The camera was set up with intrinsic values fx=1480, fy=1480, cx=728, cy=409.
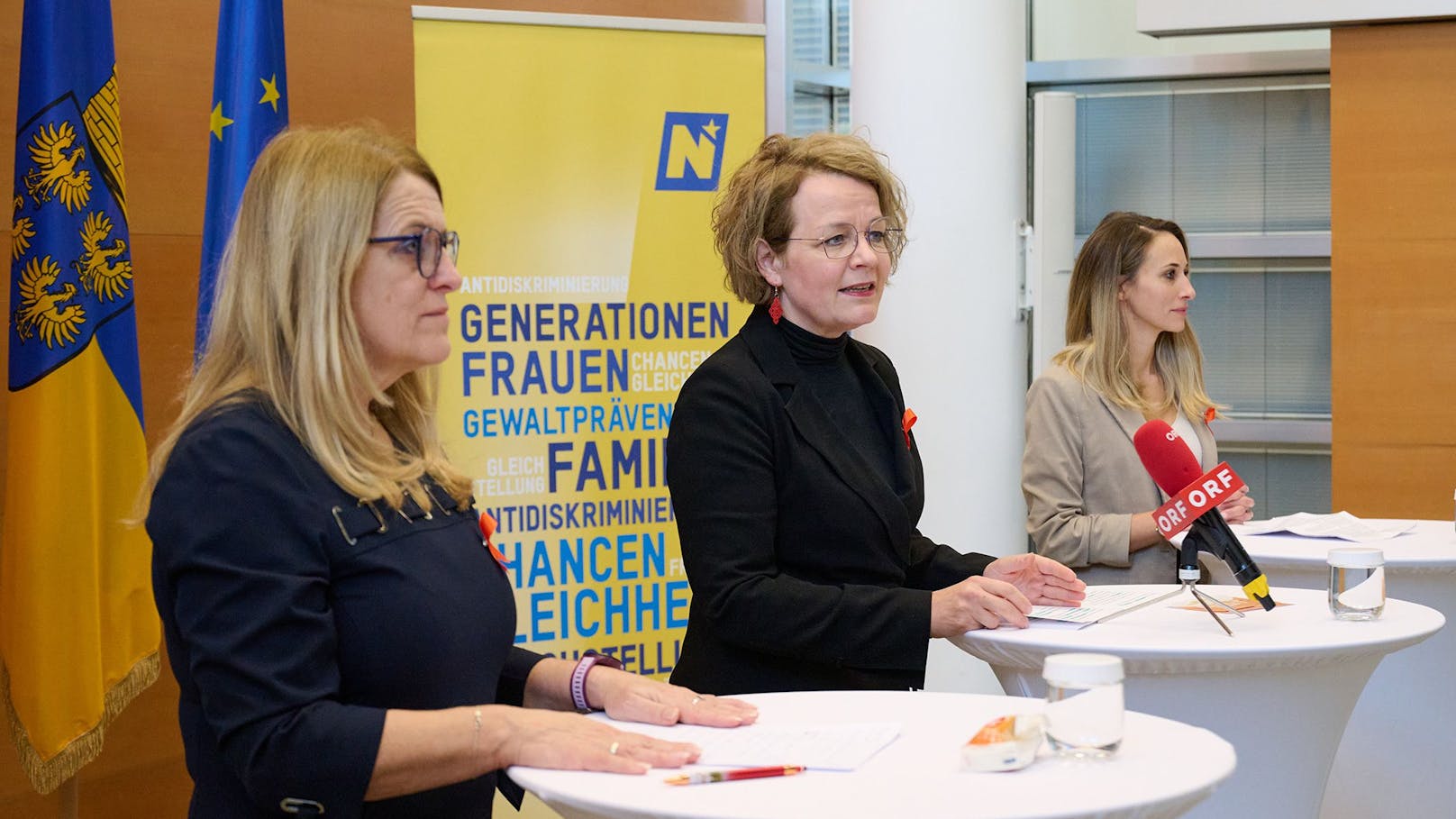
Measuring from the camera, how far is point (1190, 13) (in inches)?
205

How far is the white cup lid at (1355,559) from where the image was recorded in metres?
A: 2.54

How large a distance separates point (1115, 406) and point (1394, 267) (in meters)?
1.79

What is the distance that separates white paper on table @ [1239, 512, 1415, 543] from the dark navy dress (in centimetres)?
226

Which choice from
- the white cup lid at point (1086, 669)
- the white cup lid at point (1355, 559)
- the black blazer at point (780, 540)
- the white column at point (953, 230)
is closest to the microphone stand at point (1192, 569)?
the white cup lid at point (1355, 559)

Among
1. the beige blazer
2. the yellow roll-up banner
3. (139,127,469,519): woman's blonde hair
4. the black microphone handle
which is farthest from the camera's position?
the yellow roll-up banner

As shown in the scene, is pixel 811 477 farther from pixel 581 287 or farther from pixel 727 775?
pixel 581 287

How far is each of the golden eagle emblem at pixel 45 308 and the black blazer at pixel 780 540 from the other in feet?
5.45

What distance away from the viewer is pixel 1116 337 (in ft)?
13.2

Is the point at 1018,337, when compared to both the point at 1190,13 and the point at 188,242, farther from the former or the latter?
the point at 188,242

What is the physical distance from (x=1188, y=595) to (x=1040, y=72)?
358 cm

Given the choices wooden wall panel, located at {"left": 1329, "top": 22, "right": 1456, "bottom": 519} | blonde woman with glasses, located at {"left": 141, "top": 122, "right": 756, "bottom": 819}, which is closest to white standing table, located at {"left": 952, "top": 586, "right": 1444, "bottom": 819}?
blonde woman with glasses, located at {"left": 141, "top": 122, "right": 756, "bottom": 819}

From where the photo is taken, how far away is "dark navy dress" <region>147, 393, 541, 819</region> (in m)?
1.69

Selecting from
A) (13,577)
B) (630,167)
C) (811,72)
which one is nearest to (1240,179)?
(811,72)

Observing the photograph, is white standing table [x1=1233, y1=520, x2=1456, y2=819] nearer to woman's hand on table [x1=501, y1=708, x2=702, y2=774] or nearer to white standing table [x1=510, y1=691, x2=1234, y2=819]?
white standing table [x1=510, y1=691, x2=1234, y2=819]
